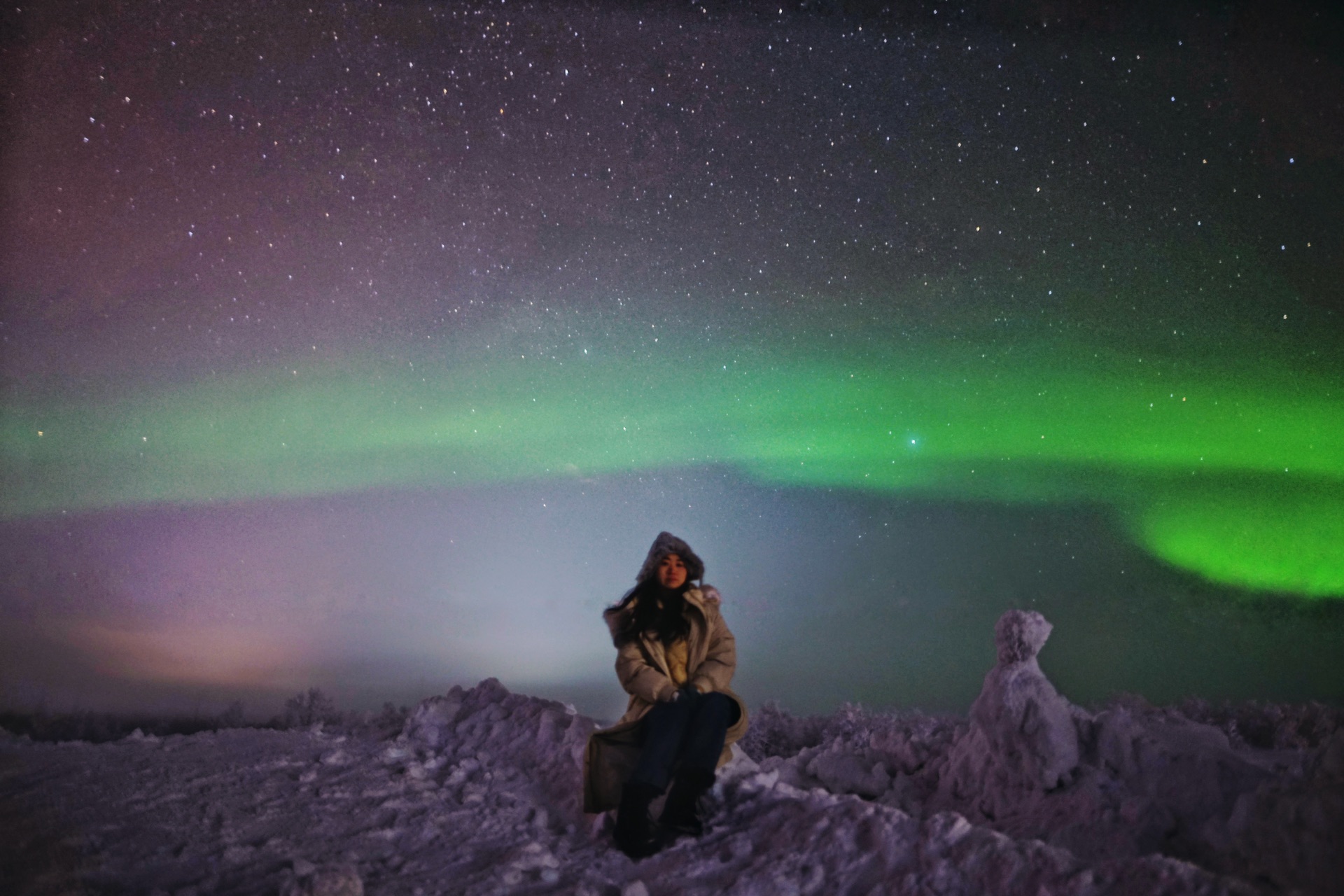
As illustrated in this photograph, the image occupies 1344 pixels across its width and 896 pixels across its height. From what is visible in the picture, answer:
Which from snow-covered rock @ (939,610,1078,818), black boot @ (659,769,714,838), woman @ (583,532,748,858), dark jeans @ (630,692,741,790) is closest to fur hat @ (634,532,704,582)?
woman @ (583,532,748,858)

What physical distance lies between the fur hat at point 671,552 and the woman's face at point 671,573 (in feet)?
0.22

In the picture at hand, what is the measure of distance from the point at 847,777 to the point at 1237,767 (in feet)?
8.49

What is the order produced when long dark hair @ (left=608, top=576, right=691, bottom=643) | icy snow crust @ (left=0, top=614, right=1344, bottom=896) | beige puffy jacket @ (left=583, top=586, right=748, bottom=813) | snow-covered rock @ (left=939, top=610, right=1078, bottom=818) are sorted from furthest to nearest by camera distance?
long dark hair @ (left=608, top=576, right=691, bottom=643)
snow-covered rock @ (left=939, top=610, right=1078, bottom=818)
beige puffy jacket @ (left=583, top=586, right=748, bottom=813)
icy snow crust @ (left=0, top=614, right=1344, bottom=896)

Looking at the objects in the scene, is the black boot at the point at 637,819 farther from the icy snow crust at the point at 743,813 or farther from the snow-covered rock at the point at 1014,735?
the snow-covered rock at the point at 1014,735

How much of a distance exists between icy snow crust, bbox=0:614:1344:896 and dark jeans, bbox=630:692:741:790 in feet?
1.37

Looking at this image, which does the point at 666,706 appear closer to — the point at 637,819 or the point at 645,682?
the point at 645,682

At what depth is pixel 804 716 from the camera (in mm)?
8656

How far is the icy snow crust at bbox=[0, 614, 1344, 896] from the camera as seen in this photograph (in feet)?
11.5

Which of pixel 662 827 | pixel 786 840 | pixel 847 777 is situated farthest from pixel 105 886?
pixel 847 777

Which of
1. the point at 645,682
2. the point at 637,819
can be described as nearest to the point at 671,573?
the point at 645,682

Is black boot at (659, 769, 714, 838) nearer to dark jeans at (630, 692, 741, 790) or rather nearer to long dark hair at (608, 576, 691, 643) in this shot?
dark jeans at (630, 692, 741, 790)

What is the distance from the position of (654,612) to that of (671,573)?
0.90 ft

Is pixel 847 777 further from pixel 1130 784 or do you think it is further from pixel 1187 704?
pixel 1187 704

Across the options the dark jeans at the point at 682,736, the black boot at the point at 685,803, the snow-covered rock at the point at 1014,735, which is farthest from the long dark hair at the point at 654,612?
the snow-covered rock at the point at 1014,735
